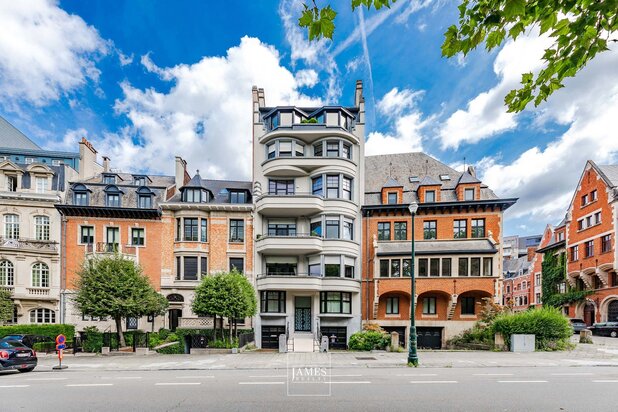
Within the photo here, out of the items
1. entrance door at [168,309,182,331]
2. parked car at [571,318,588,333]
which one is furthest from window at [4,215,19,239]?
parked car at [571,318,588,333]

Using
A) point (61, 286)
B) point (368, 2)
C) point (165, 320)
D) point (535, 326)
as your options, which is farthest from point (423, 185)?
point (61, 286)

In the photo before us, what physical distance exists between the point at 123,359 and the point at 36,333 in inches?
360

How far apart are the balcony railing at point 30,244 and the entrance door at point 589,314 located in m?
49.8

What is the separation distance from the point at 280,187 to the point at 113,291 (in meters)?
13.4

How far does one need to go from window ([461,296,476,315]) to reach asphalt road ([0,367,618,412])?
10.8m

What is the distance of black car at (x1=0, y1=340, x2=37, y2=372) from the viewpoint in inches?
525

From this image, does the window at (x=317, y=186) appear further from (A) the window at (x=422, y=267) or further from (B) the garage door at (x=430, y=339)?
(B) the garage door at (x=430, y=339)

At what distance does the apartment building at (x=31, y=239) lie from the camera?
78.2ft

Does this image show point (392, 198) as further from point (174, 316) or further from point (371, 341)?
point (174, 316)

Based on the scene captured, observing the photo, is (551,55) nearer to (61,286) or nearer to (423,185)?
(423,185)

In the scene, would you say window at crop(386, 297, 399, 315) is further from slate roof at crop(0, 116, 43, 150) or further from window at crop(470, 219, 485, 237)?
slate roof at crop(0, 116, 43, 150)

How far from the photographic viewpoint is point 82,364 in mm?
16047

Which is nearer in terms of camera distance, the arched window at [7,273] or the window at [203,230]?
the arched window at [7,273]

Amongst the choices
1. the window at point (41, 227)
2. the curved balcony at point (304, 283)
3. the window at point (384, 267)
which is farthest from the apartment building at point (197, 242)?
the window at point (384, 267)
